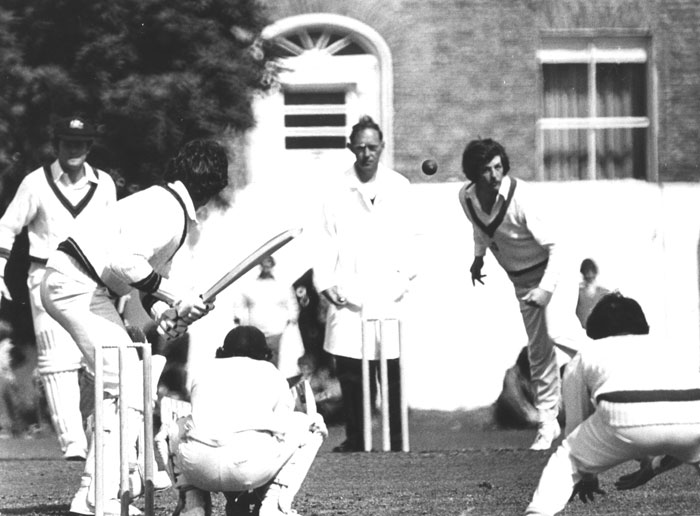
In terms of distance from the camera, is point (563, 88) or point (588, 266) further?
point (563, 88)

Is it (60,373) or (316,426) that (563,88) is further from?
(316,426)

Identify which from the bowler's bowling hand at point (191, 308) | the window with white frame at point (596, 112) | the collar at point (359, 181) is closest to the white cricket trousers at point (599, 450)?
the bowler's bowling hand at point (191, 308)

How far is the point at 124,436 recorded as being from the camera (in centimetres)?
783

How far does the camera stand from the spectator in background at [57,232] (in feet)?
36.9

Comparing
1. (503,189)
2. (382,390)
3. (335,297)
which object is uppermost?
(503,189)

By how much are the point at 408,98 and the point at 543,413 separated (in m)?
7.49

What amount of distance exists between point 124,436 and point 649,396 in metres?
2.03

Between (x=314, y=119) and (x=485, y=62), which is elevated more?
(x=485, y=62)

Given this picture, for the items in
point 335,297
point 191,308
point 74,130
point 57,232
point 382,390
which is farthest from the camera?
point 335,297

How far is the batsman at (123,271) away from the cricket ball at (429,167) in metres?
8.61

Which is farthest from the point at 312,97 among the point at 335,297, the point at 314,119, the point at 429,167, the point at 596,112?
the point at 335,297

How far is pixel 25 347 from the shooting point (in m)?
15.9

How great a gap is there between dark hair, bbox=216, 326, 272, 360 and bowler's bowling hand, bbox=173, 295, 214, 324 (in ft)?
1.29

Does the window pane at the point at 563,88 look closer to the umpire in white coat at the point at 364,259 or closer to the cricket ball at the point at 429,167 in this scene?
the cricket ball at the point at 429,167
